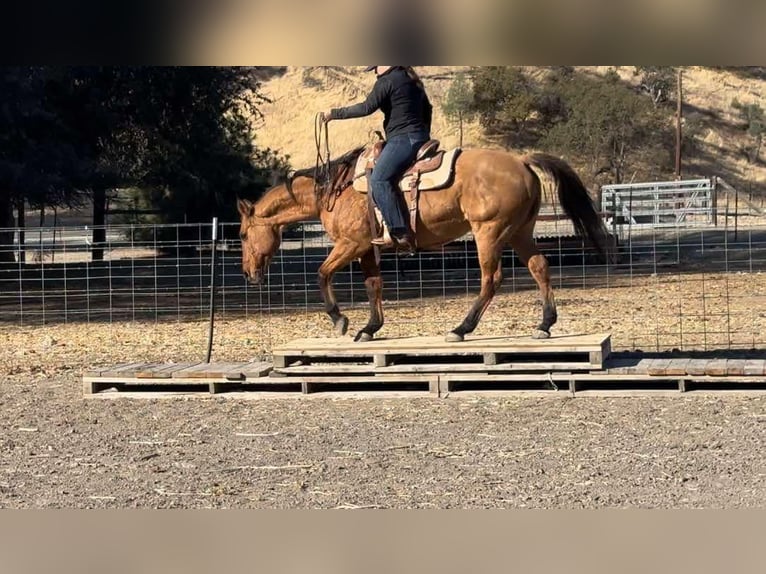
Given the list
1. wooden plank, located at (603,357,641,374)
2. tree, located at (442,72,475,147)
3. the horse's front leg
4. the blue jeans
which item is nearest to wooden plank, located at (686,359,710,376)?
wooden plank, located at (603,357,641,374)

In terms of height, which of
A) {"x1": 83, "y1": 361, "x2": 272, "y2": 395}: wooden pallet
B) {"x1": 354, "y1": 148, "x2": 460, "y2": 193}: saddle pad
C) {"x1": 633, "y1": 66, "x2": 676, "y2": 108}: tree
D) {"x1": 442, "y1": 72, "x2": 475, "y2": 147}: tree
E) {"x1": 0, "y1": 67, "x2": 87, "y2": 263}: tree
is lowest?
{"x1": 83, "y1": 361, "x2": 272, "y2": 395}: wooden pallet

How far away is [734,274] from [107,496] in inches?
636

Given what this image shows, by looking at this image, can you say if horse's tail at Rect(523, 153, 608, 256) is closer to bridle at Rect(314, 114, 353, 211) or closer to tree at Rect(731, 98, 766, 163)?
bridle at Rect(314, 114, 353, 211)

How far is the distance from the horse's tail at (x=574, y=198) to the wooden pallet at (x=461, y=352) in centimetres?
92

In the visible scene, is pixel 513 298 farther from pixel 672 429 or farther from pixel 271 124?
pixel 271 124

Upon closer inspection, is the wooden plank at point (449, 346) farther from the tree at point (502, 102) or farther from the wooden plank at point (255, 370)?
the tree at point (502, 102)

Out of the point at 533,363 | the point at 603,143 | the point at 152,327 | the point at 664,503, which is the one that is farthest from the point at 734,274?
the point at 603,143

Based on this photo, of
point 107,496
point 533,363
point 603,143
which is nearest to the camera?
point 107,496

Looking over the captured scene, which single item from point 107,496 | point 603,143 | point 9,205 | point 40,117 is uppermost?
point 603,143

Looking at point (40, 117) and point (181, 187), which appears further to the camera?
point (181, 187)

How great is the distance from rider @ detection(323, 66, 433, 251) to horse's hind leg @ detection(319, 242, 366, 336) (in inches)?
22.8

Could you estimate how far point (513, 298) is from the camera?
1702cm

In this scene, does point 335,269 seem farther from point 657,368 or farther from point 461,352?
point 657,368

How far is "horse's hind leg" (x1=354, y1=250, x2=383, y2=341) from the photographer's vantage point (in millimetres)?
10086
